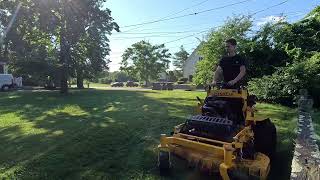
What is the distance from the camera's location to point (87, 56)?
95.6ft

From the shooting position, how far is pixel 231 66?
666 centimetres

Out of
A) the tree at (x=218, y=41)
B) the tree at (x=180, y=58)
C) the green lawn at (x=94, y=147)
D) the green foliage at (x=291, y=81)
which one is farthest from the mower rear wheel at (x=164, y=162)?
the tree at (x=180, y=58)

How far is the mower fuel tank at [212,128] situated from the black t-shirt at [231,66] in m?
1.06

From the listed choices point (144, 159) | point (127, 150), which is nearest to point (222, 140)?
point (144, 159)

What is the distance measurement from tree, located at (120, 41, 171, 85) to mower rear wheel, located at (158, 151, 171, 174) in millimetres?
66422

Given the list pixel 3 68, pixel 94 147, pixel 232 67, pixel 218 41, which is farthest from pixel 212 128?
pixel 3 68

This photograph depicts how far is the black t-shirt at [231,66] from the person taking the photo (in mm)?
6605

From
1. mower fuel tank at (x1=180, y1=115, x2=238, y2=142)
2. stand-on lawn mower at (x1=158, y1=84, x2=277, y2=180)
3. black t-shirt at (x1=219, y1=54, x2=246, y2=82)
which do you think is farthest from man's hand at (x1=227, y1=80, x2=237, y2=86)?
mower fuel tank at (x1=180, y1=115, x2=238, y2=142)

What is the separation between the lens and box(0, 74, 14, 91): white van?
Result: 37562mm

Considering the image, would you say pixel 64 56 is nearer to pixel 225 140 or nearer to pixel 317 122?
pixel 317 122

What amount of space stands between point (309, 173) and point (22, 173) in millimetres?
4555

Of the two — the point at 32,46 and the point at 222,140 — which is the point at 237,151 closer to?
the point at 222,140

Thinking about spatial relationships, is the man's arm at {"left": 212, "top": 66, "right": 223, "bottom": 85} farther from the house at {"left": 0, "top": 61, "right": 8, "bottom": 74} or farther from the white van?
the house at {"left": 0, "top": 61, "right": 8, "bottom": 74}

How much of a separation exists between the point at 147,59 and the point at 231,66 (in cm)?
6666
